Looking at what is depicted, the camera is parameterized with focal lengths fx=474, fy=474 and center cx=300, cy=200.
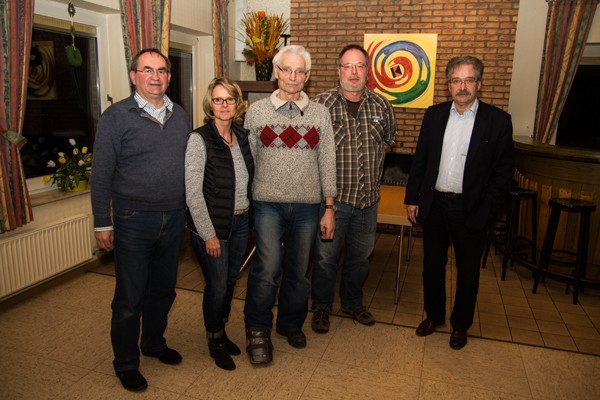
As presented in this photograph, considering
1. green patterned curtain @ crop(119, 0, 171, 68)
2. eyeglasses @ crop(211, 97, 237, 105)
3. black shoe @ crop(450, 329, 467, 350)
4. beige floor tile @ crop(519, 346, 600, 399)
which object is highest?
green patterned curtain @ crop(119, 0, 171, 68)

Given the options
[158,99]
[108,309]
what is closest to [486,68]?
[158,99]

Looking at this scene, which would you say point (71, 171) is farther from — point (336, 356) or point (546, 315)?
point (546, 315)

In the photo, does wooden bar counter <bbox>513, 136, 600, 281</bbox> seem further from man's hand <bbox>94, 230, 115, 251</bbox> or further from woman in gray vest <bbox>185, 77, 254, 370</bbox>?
man's hand <bbox>94, 230, 115, 251</bbox>

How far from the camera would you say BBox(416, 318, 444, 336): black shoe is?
2996 mm

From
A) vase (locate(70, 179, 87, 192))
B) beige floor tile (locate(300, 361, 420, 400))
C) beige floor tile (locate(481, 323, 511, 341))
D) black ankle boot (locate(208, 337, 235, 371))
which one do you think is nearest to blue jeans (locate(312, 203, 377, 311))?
beige floor tile (locate(300, 361, 420, 400))

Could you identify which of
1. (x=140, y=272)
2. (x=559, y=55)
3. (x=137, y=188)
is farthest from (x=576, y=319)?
(x=559, y=55)

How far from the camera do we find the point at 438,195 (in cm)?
276

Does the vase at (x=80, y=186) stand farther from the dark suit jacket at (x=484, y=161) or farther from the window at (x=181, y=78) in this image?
A: the dark suit jacket at (x=484, y=161)

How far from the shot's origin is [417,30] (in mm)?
5164

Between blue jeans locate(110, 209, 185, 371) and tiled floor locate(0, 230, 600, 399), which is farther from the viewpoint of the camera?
tiled floor locate(0, 230, 600, 399)

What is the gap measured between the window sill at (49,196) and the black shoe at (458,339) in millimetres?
2939

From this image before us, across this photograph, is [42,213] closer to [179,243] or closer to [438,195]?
[179,243]

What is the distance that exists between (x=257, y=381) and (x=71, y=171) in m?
2.36

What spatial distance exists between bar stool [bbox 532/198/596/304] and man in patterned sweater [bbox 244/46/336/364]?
6.79ft
